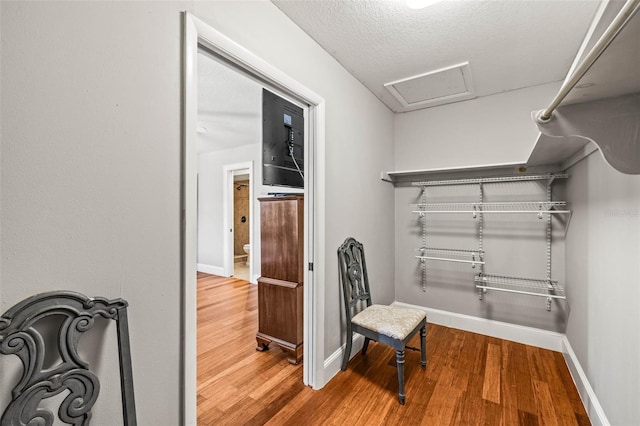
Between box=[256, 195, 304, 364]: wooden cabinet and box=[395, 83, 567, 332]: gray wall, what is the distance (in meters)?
1.41

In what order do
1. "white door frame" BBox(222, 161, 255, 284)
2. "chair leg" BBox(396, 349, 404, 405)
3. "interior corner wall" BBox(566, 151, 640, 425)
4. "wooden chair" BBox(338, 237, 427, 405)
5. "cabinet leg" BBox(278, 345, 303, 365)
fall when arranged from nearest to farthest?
"interior corner wall" BBox(566, 151, 640, 425)
"chair leg" BBox(396, 349, 404, 405)
"wooden chair" BBox(338, 237, 427, 405)
"cabinet leg" BBox(278, 345, 303, 365)
"white door frame" BBox(222, 161, 255, 284)

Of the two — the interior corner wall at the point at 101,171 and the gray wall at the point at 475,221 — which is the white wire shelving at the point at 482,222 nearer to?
the gray wall at the point at 475,221

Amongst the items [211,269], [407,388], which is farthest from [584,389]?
[211,269]

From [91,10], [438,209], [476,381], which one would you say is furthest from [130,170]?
[438,209]

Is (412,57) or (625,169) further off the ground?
(412,57)

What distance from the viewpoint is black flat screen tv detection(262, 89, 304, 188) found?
2250 millimetres

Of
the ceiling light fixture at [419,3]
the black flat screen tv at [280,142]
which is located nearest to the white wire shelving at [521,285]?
the black flat screen tv at [280,142]

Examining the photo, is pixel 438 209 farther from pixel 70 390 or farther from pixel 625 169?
pixel 70 390

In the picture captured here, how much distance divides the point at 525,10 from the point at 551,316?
2424 mm

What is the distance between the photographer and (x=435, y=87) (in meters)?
2.54

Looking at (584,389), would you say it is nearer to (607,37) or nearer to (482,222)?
(482,222)

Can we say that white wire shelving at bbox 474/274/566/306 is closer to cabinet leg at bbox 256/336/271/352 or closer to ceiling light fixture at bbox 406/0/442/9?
cabinet leg at bbox 256/336/271/352

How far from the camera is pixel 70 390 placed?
81cm

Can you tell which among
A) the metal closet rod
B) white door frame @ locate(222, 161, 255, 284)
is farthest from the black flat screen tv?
white door frame @ locate(222, 161, 255, 284)
